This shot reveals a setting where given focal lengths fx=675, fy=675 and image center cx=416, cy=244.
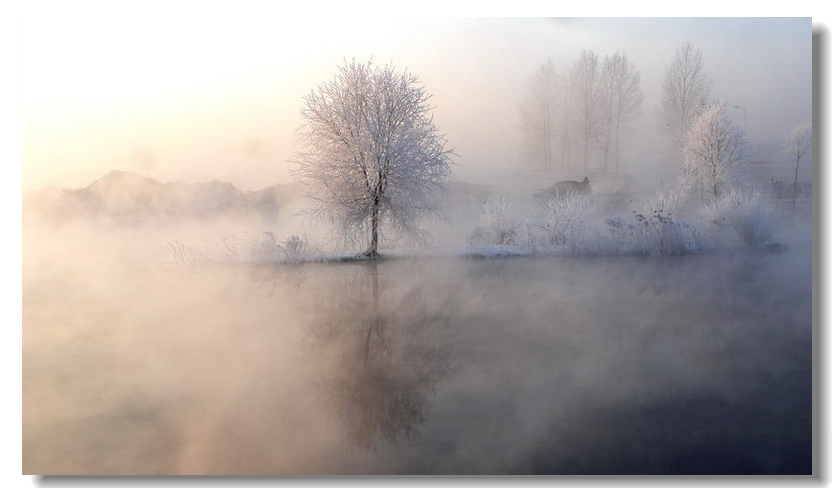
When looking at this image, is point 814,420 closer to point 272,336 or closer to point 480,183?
point 480,183

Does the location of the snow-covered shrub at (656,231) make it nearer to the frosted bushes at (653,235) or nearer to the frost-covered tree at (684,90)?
the frosted bushes at (653,235)

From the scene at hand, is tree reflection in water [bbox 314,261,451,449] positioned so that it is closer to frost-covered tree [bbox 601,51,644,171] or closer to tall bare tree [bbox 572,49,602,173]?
tall bare tree [bbox 572,49,602,173]

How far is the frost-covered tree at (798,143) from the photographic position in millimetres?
4055

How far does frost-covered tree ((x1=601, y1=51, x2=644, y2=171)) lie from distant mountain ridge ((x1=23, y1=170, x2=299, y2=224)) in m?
2.03

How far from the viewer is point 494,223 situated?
4137mm

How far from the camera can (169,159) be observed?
160 inches

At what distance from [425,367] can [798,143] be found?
2614 mm

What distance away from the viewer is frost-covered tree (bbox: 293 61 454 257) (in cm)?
414

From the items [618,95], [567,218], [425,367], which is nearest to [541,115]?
[618,95]

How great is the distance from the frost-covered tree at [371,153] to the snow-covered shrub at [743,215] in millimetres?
1660

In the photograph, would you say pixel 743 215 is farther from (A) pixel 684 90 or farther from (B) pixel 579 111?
(B) pixel 579 111

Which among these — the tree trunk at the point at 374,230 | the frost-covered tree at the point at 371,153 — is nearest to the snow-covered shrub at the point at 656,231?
the frost-covered tree at the point at 371,153

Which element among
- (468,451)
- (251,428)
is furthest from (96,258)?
(468,451)

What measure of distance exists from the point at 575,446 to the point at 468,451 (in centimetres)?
57
